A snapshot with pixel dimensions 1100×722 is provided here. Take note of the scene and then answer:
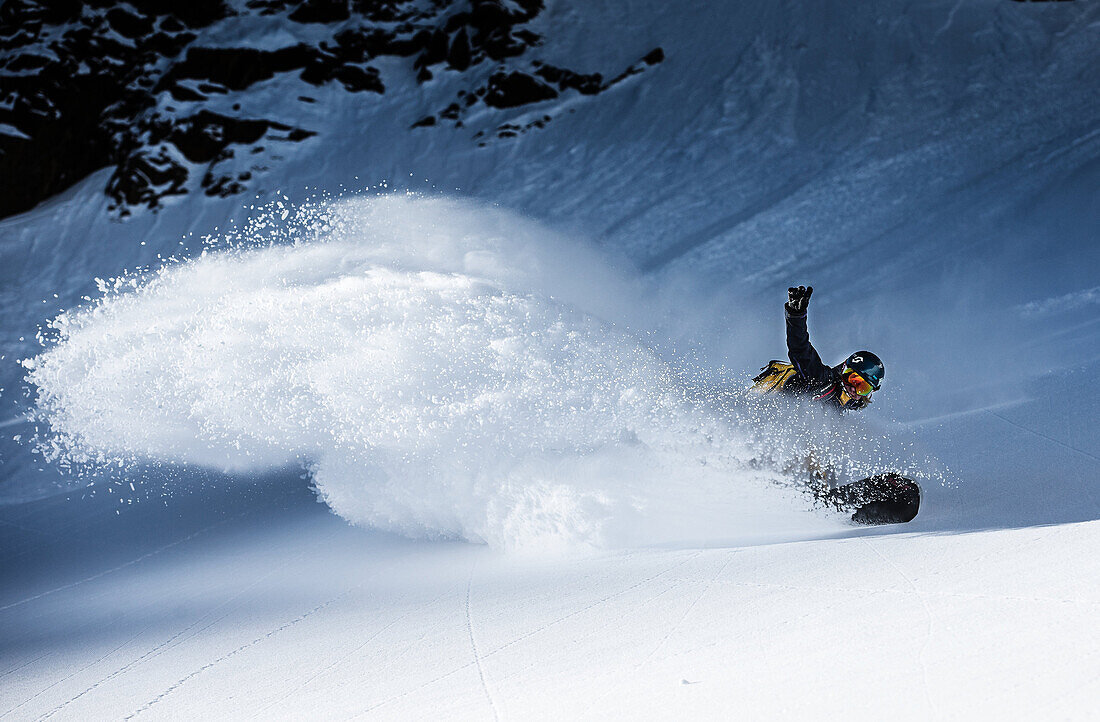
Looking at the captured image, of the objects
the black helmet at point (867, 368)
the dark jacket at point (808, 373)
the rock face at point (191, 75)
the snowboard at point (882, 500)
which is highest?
the rock face at point (191, 75)

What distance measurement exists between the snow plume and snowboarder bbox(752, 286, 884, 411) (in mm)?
427

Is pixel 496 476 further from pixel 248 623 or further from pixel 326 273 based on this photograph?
pixel 326 273

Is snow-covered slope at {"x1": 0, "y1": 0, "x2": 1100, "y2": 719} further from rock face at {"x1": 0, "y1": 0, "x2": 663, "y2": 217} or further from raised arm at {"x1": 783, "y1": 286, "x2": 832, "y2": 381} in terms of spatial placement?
rock face at {"x1": 0, "y1": 0, "x2": 663, "y2": 217}

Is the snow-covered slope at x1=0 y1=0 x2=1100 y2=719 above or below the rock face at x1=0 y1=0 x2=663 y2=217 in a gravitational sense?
below

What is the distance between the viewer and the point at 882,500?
378cm

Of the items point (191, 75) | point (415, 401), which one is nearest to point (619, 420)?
point (415, 401)

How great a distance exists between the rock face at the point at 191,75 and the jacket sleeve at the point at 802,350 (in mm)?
10379

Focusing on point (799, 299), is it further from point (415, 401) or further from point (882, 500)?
point (415, 401)

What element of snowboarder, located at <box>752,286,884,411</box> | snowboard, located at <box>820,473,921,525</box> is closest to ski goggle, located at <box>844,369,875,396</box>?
snowboarder, located at <box>752,286,884,411</box>

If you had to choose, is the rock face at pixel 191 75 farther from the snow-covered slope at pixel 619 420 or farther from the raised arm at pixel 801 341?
the raised arm at pixel 801 341

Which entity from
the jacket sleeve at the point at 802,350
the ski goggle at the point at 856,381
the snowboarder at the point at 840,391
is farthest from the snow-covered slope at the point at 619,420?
the jacket sleeve at the point at 802,350

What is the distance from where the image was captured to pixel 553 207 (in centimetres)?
1100

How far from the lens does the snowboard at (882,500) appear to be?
372cm

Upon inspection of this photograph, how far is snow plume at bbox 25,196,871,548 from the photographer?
14.3 ft
